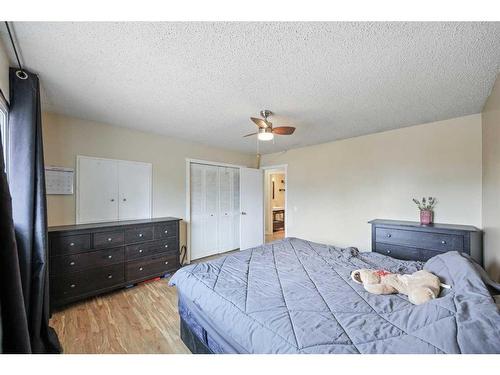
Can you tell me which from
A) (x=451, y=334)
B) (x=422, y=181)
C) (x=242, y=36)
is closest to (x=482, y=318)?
(x=451, y=334)

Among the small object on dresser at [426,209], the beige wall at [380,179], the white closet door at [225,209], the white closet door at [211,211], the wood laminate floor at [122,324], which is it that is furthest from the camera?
the white closet door at [225,209]

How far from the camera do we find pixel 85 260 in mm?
2441

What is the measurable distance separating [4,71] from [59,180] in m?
1.47

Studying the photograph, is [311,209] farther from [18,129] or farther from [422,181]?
[18,129]

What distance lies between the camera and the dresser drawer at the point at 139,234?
2.79m

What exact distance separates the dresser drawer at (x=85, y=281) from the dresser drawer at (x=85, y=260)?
59 millimetres

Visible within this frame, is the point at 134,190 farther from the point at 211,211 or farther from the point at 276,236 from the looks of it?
the point at 276,236

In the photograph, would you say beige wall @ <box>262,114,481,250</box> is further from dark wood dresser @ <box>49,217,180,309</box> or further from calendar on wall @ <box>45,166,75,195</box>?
calendar on wall @ <box>45,166,75,195</box>

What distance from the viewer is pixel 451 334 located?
34.1 inches

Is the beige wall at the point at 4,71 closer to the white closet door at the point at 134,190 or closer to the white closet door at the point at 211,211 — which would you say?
the white closet door at the point at 134,190

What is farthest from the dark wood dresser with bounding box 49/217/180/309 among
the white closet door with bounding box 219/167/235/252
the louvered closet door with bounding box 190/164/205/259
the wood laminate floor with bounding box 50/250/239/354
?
the white closet door with bounding box 219/167/235/252

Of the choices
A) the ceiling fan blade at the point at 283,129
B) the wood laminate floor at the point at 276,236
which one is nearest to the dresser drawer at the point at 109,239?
the ceiling fan blade at the point at 283,129
